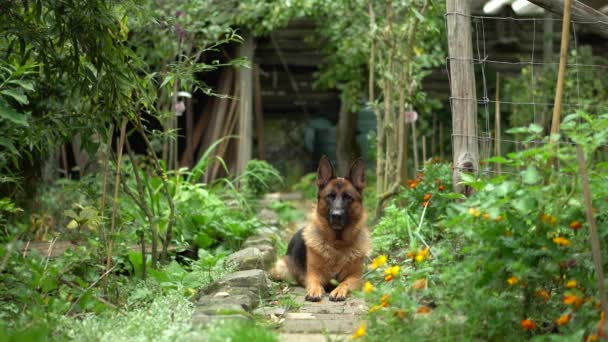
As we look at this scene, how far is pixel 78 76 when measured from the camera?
492 centimetres

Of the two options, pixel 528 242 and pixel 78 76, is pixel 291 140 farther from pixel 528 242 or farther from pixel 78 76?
pixel 528 242

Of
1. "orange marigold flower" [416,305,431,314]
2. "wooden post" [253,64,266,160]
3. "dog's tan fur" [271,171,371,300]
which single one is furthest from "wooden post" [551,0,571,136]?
"wooden post" [253,64,266,160]

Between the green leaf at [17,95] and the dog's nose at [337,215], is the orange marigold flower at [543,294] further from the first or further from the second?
the green leaf at [17,95]

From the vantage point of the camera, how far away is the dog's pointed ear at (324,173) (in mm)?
6180

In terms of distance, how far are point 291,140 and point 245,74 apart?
559 centimetres

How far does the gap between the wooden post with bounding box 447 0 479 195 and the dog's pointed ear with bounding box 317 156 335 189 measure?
3.50ft

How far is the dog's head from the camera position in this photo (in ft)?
19.6

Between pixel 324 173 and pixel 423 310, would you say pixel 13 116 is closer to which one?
pixel 423 310

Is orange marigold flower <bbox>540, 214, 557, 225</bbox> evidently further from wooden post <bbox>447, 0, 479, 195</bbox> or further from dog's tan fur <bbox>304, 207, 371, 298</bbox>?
dog's tan fur <bbox>304, 207, 371, 298</bbox>

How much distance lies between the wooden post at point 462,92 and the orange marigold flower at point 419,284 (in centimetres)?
161

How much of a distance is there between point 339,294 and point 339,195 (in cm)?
84

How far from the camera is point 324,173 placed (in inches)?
244

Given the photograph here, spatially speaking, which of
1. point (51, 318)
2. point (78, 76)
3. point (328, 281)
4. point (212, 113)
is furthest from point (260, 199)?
point (51, 318)

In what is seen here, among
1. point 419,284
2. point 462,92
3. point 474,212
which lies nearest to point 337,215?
point 462,92
